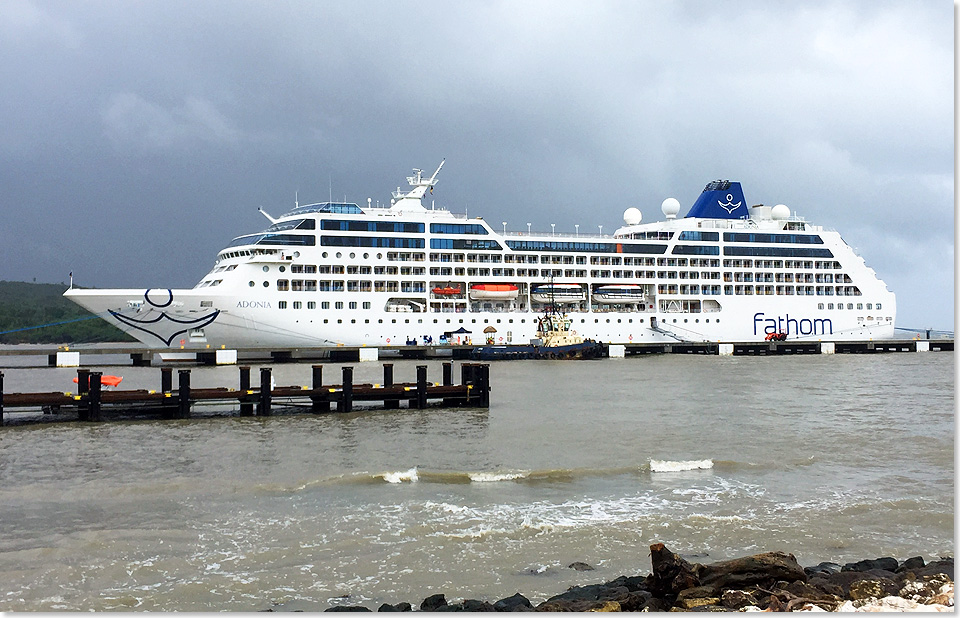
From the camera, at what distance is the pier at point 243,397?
2184 cm

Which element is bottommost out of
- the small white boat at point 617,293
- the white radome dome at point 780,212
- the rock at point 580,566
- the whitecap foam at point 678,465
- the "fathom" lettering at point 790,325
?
the rock at point 580,566

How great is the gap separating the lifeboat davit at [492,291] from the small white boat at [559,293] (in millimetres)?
2164

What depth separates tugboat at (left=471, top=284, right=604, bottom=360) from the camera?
49.8 m

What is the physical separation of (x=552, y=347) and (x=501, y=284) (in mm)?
7397

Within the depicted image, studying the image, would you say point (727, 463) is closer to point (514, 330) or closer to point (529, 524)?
point (529, 524)

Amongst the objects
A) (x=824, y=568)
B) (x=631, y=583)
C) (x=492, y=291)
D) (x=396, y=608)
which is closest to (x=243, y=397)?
(x=396, y=608)

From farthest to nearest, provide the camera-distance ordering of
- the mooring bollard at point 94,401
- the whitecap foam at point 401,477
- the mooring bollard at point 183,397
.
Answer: the mooring bollard at point 183,397 → the mooring bollard at point 94,401 → the whitecap foam at point 401,477

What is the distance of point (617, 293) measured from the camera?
58.7m

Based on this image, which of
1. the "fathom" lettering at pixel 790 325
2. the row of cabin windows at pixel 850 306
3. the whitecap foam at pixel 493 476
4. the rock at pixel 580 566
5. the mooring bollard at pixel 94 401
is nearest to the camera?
the rock at pixel 580 566

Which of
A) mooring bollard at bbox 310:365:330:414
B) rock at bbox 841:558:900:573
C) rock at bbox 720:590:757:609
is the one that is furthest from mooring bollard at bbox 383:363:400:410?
rock at bbox 720:590:757:609

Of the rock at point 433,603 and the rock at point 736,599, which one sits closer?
the rock at point 736,599

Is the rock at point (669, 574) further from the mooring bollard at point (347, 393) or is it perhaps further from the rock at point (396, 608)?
the mooring bollard at point (347, 393)

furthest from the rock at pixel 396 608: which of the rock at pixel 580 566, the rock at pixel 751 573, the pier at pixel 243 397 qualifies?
the pier at pixel 243 397

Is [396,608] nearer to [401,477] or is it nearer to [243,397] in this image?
[401,477]
